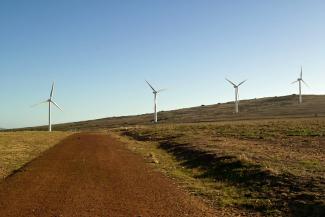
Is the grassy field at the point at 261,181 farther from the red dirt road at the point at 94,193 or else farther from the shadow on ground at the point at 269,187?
the red dirt road at the point at 94,193

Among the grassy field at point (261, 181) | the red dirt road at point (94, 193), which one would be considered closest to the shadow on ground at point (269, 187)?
the grassy field at point (261, 181)

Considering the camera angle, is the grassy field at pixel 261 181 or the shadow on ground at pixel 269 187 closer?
the shadow on ground at pixel 269 187

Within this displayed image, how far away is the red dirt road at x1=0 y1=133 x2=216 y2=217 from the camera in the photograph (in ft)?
47.4

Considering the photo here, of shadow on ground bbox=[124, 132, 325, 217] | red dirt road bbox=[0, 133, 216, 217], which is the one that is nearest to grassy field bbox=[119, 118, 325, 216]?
shadow on ground bbox=[124, 132, 325, 217]

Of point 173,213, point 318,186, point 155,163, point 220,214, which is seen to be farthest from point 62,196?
point 155,163

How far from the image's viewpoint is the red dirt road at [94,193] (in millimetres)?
14438

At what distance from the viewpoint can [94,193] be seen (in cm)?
1762

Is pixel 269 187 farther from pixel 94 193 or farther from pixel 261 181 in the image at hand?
pixel 94 193

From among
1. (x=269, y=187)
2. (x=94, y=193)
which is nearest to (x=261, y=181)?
(x=269, y=187)

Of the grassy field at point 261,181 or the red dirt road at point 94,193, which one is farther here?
the grassy field at point 261,181

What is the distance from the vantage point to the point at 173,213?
562 inches

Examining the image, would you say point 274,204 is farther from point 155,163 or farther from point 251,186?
point 155,163

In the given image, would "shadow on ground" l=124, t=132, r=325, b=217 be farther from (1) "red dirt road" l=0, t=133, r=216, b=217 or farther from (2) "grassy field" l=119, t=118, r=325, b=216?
(1) "red dirt road" l=0, t=133, r=216, b=217

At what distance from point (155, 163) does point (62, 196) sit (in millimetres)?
12289
